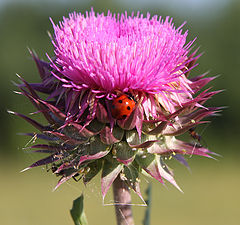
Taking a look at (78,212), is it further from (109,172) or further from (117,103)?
(117,103)

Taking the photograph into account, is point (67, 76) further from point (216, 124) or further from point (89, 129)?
point (216, 124)

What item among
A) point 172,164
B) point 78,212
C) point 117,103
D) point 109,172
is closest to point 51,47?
point 172,164

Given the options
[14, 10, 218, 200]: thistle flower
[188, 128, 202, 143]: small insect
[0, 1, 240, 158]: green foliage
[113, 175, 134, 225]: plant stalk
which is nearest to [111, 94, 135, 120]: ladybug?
[14, 10, 218, 200]: thistle flower

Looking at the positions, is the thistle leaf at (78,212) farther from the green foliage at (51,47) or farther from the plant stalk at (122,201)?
the green foliage at (51,47)

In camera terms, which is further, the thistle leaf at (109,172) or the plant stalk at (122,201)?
the plant stalk at (122,201)

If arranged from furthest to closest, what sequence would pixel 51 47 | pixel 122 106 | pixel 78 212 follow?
pixel 51 47 < pixel 78 212 < pixel 122 106

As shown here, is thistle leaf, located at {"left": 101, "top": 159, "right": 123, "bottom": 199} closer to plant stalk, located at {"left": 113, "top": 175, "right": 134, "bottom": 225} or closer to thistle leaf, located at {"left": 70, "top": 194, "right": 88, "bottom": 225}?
plant stalk, located at {"left": 113, "top": 175, "right": 134, "bottom": 225}

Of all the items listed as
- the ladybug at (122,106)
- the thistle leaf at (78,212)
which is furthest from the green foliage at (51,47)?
the ladybug at (122,106)
